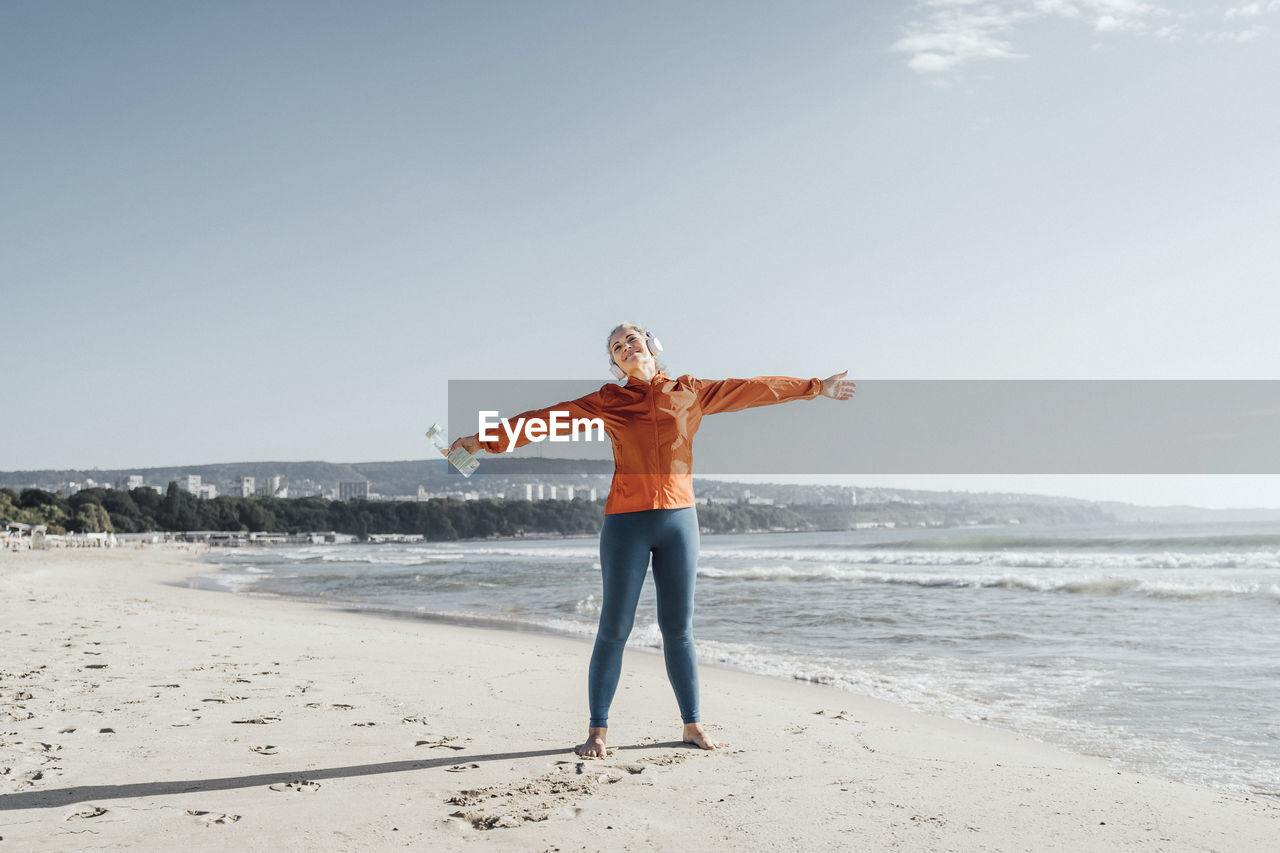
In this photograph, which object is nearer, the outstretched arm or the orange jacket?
the orange jacket

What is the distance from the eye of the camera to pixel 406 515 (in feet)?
391

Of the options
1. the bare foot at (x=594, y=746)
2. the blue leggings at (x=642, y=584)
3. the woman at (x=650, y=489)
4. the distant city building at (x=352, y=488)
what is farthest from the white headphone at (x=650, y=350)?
the distant city building at (x=352, y=488)

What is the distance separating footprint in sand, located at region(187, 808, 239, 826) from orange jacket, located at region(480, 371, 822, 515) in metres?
1.54

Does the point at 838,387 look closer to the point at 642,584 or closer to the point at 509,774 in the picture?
the point at 642,584

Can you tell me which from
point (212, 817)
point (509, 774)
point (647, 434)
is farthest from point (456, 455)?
point (212, 817)

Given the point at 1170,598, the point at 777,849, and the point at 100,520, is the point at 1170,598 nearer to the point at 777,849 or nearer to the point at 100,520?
the point at 777,849

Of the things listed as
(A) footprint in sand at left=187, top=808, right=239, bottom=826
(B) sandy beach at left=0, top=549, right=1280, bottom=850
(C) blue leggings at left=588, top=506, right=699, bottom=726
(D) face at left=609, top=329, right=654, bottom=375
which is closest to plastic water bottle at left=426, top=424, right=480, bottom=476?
(C) blue leggings at left=588, top=506, right=699, bottom=726

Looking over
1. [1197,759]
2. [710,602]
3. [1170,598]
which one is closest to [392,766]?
[1197,759]

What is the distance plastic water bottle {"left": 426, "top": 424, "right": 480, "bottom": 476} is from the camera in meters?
3.37

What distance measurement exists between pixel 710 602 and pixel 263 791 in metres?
11.0

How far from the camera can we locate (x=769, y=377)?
3.67m

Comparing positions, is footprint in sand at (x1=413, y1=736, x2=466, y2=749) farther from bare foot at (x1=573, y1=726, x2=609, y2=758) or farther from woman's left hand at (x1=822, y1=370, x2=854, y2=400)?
woman's left hand at (x1=822, y1=370, x2=854, y2=400)

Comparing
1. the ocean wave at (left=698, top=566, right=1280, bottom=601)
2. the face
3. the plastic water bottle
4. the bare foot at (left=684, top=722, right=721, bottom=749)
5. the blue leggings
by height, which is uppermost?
the face

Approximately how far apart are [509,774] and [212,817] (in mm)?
1012
